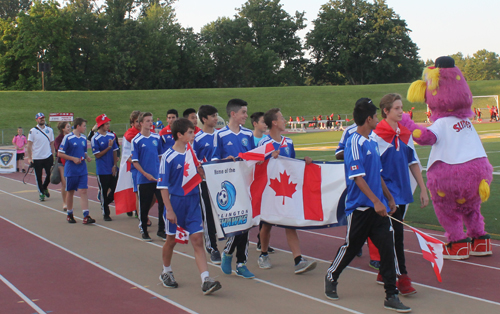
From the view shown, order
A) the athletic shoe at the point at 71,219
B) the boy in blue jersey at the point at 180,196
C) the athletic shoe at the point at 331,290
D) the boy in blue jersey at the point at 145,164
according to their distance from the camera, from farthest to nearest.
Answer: the athletic shoe at the point at 71,219, the boy in blue jersey at the point at 145,164, the boy in blue jersey at the point at 180,196, the athletic shoe at the point at 331,290

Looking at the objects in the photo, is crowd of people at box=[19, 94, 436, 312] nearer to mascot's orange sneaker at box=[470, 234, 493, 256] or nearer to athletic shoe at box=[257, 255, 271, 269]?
athletic shoe at box=[257, 255, 271, 269]

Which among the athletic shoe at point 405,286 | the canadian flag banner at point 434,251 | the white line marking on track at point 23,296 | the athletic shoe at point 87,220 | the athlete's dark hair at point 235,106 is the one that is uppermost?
the athlete's dark hair at point 235,106

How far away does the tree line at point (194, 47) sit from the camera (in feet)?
210

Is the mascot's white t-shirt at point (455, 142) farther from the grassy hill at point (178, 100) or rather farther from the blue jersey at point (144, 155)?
the grassy hill at point (178, 100)

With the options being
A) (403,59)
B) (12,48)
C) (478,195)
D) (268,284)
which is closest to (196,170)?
(268,284)

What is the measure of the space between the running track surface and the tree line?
60.9m

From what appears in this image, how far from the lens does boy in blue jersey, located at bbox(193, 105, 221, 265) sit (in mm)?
6727

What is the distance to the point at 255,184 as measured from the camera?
6.30 meters

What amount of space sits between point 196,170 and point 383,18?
283 ft

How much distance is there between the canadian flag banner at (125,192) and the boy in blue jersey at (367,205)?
510 cm

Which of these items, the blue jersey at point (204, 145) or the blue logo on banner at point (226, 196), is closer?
the blue logo on banner at point (226, 196)

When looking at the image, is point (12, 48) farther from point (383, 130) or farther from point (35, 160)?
point (383, 130)

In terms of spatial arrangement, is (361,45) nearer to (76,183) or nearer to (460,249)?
(76,183)

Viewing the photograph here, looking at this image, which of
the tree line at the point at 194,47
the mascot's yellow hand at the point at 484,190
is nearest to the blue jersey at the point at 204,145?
the mascot's yellow hand at the point at 484,190
